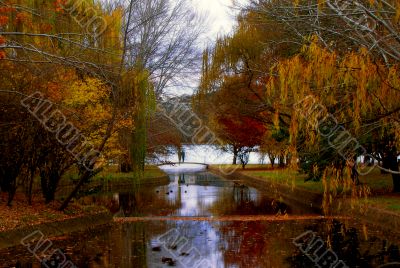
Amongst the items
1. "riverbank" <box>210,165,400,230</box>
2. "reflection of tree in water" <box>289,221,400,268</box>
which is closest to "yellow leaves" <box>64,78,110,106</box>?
"riverbank" <box>210,165,400,230</box>

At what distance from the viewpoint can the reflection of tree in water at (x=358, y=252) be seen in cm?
1027

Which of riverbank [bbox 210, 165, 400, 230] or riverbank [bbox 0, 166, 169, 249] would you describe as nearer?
riverbank [bbox 0, 166, 169, 249]

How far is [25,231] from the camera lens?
43.8ft

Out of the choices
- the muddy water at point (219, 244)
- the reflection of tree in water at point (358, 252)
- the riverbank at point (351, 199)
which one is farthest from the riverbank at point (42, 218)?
the reflection of tree in water at point (358, 252)

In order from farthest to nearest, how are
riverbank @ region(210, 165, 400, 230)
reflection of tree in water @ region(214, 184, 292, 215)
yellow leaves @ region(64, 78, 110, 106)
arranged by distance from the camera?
reflection of tree in water @ region(214, 184, 292, 215) → yellow leaves @ region(64, 78, 110, 106) → riverbank @ region(210, 165, 400, 230)

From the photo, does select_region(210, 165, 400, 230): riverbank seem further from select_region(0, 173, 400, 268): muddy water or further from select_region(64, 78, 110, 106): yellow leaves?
select_region(64, 78, 110, 106): yellow leaves

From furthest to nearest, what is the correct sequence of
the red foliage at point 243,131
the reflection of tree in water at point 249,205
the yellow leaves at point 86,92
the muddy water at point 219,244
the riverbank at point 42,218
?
1. the red foliage at point 243,131
2. the reflection of tree in water at point 249,205
3. the yellow leaves at point 86,92
4. the riverbank at point 42,218
5. the muddy water at point 219,244

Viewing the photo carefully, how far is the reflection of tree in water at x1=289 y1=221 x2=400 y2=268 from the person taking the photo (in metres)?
10.3

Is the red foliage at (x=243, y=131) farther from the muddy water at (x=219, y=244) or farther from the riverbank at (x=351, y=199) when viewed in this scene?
the muddy water at (x=219, y=244)

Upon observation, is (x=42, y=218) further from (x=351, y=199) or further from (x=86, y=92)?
(x=351, y=199)

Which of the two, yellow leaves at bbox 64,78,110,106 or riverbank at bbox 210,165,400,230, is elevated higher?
yellow leaves at bbox 64,78,110,106

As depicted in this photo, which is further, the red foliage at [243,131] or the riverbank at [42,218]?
the red foliage at [243,131]

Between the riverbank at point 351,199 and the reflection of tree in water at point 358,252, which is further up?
the riverbank at point 351,199

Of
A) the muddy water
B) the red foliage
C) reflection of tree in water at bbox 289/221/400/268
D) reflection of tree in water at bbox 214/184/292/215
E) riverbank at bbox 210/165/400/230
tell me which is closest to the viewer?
reflection of tree in water at bbox 289/221/400/268
